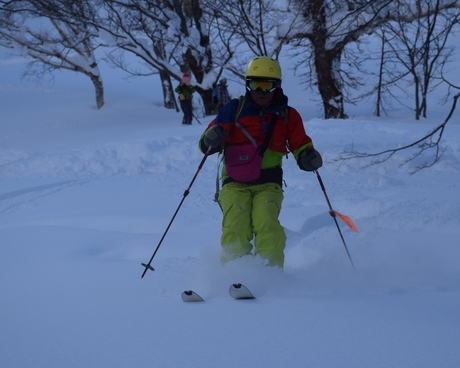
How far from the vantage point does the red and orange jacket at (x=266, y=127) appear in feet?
12.3

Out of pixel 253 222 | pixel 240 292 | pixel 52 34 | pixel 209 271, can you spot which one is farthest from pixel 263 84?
pixel 52 34

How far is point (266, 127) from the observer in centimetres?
374

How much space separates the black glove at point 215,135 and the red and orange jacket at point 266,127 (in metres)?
0.14

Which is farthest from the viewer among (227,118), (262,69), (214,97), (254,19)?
(214,97)

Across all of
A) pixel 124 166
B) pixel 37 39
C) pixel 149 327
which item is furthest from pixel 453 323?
pixel 37 39

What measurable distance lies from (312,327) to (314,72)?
1378cm

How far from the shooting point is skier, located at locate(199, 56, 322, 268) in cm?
360

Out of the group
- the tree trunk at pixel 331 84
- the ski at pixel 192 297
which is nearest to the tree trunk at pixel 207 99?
the tree trunk at pixel 331 84

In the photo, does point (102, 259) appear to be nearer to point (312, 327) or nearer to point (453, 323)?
point (312, 327)

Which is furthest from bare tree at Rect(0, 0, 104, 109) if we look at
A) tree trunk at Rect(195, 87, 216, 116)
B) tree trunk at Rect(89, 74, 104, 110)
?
tree trunk at Rect(195, 87, 216, 116)

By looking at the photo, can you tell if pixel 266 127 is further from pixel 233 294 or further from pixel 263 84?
pixel 233 294

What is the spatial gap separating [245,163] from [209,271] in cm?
84

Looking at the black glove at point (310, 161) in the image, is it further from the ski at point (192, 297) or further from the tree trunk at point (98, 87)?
the tree trunk at point (98, 87)

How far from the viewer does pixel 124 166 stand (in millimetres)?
8664
